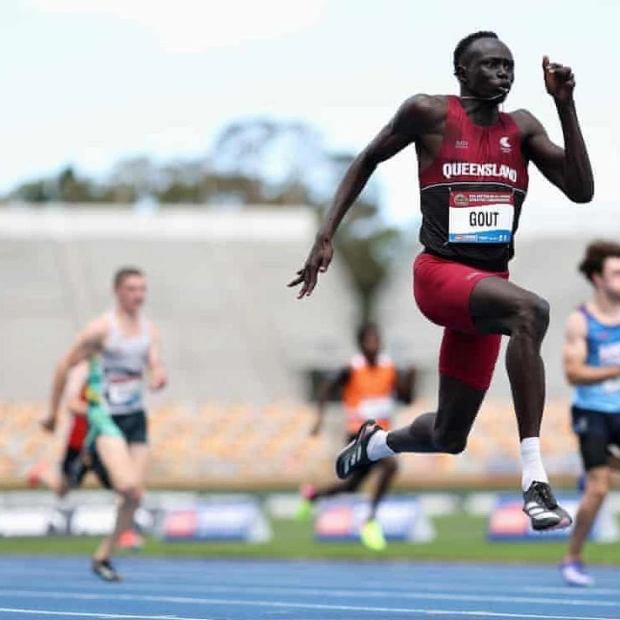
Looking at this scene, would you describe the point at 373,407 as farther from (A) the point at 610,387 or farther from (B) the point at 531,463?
(B) the point at 531,463

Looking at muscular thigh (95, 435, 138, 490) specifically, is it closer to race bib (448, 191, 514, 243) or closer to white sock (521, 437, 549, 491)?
race bib (448, 191, 514, 243)

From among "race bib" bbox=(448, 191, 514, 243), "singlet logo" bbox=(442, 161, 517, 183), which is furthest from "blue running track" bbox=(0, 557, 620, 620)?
"singlet logo" bbox=(442, 161, 517, 183)

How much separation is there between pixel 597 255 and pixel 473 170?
419cm

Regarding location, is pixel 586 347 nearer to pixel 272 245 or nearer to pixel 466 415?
pixel 466 415

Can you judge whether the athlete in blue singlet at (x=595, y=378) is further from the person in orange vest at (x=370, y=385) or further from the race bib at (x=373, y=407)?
the race bib at (x=373, y=407)

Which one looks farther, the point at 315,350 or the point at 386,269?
the point at 386,269

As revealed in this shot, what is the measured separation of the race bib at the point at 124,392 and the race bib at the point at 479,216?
5685 millimetres

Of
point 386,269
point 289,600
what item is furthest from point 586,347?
point 386,269

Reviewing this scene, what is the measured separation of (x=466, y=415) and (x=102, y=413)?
5190mm

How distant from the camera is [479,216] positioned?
26.0 feet

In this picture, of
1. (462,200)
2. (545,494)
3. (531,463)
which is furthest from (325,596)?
(462,200)

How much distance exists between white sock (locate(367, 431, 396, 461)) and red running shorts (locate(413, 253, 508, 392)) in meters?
0.99

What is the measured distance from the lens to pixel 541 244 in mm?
59031

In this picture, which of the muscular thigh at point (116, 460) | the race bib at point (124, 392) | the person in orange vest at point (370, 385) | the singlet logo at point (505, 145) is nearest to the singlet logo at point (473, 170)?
the singlet logo at point (505, 145)
